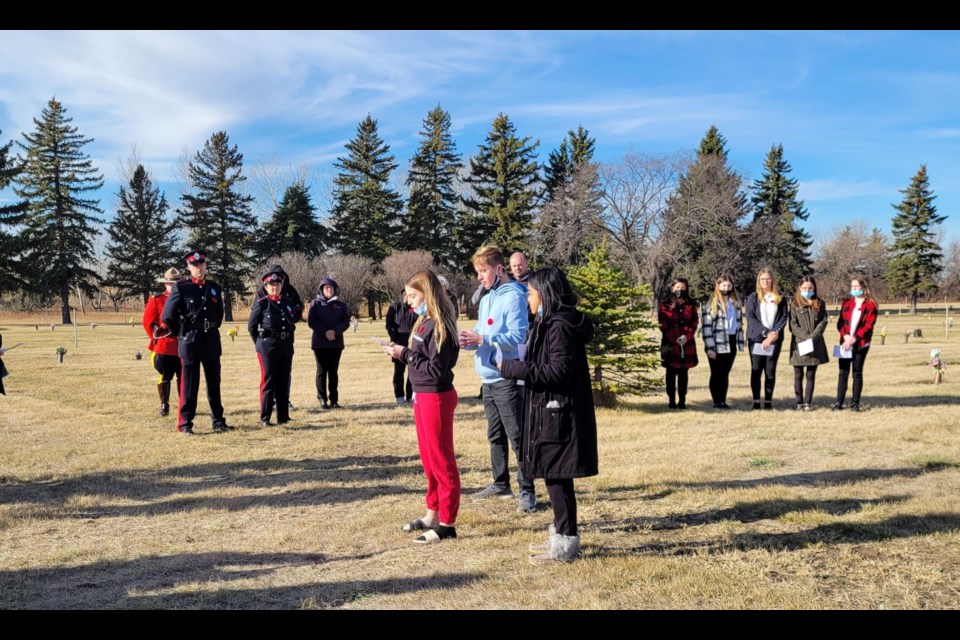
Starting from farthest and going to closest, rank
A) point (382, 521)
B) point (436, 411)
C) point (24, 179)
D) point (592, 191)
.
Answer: point (24, 179) → point (592, 191) → point (382, 521) → point (436, 411)

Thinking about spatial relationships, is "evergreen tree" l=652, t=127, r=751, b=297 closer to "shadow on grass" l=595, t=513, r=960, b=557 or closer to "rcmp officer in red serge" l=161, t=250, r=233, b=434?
"rcmp officer in red serge" l=161, t=250, r=233, b=434

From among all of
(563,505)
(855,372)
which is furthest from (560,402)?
(855,372)

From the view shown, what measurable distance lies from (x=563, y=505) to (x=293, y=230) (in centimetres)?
5860

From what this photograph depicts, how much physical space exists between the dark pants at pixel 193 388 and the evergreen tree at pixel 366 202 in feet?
168

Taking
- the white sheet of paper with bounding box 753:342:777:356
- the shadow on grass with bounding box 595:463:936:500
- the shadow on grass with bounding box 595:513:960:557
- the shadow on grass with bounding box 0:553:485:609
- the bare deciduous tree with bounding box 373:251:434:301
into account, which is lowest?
the shadow on grass with bounding box 0:553:485:609

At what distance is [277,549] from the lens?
4801 mm

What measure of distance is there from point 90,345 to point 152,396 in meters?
18.3

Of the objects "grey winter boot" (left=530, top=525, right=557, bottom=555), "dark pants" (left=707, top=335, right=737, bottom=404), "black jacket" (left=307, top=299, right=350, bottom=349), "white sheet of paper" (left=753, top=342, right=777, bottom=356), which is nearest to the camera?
"grey winter boot" (left=530, top=525, right=557, bottom=555)

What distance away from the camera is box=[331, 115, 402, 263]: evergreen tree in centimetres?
6038

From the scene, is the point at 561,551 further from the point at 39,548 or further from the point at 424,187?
the point at 424,187

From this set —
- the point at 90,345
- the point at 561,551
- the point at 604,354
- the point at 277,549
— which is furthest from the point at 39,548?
the point at 90,345

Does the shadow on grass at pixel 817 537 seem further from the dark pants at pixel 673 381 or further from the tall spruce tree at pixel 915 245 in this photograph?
the tall spruce tree at pixel 915 245

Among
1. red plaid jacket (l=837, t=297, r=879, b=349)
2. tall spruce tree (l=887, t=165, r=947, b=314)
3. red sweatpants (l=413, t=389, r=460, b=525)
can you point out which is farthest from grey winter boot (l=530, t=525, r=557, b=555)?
tall spruce tree (l=887, t=165, r=947, b=314)

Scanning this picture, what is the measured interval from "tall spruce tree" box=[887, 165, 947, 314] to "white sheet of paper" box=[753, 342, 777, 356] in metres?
60.9
